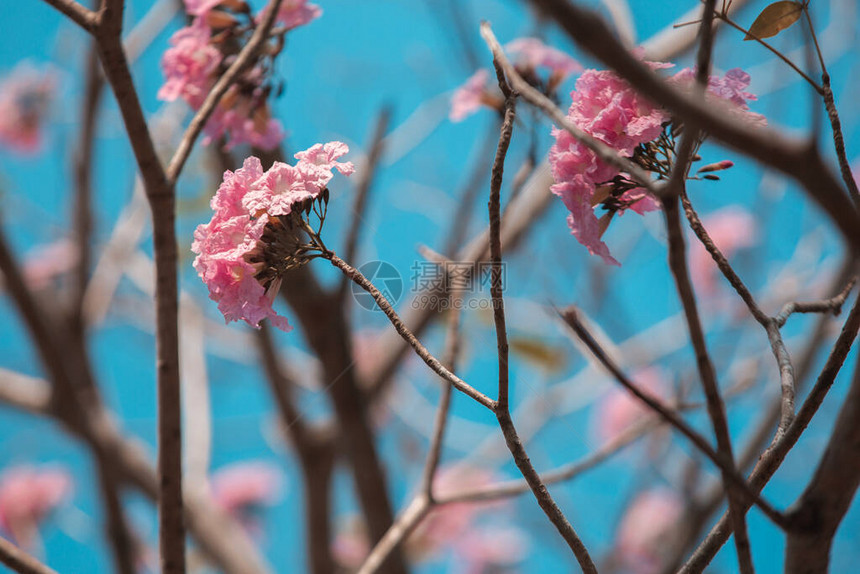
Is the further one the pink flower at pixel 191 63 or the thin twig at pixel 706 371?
the pink flower at pixel 191 63

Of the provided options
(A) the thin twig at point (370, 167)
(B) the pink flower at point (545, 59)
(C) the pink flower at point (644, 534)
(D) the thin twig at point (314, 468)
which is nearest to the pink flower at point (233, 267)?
(B) the pink flower at point (545, 59)

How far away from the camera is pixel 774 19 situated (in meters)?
0.52

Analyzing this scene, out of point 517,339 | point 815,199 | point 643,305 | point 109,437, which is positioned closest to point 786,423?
point 815,199

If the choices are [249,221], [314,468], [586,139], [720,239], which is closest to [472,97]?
[249,221]

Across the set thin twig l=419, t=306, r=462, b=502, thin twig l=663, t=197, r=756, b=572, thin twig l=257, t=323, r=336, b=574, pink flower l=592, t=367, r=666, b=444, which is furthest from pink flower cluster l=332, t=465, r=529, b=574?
thin twig l=663, t=197, r=756, b=572

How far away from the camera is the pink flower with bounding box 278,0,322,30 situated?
0.74 m

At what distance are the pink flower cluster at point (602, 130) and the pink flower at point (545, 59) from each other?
32 centimetres

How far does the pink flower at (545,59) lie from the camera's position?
0.82 m

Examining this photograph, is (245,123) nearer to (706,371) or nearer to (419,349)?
(419,349)

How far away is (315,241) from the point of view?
1.59ft

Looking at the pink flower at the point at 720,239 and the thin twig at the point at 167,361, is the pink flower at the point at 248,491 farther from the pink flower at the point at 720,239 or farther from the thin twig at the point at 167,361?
the thin twig at the point at 167,361

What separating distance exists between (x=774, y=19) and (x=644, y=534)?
195 cm

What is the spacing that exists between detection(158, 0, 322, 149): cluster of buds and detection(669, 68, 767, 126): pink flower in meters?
0.42

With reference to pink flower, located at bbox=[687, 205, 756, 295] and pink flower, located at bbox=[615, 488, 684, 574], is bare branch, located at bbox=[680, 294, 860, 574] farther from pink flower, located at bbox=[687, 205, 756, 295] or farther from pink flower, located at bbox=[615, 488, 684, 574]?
pink flower, located at bbox=[615, 488, 684, 574]
